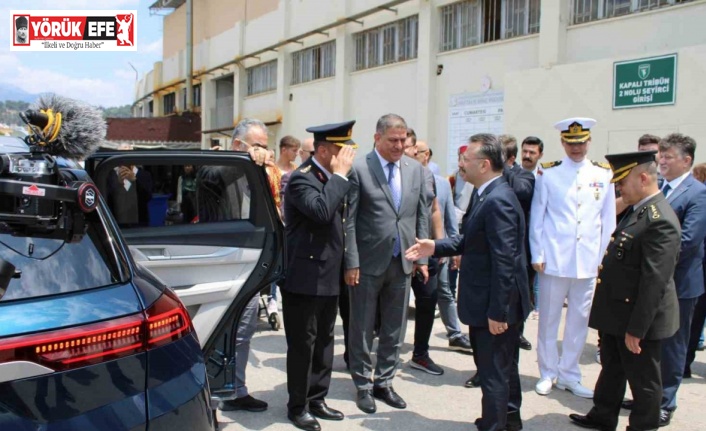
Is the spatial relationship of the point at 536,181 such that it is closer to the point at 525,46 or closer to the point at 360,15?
the point at 525,46

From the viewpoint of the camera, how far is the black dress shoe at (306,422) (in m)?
3.82

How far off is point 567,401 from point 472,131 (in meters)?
10.2

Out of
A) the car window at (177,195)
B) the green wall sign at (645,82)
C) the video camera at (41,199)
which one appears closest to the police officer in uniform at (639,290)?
the car window at (177,195)

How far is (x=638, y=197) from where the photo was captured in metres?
3.60

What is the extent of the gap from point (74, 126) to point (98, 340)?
1.37 metres

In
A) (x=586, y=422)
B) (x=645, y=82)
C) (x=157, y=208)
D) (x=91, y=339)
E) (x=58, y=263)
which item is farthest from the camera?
(x=645, y=82)

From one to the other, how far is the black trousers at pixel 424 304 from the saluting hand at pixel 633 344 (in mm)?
1973

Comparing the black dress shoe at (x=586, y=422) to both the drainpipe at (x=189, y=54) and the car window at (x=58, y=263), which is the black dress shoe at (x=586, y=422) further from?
the drainpipe at (x=189, y=54)

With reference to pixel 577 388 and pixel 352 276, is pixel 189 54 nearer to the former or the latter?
pixel 352 276

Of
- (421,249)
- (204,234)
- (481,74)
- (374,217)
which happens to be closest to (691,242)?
(421,249)

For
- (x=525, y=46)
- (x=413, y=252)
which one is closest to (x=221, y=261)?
(x=413, y=252)

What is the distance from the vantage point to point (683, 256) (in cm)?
421

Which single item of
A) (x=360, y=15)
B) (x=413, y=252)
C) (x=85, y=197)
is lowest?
(x=413, y=252)

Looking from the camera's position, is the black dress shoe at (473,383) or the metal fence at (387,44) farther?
the metal fence at (387,44)
